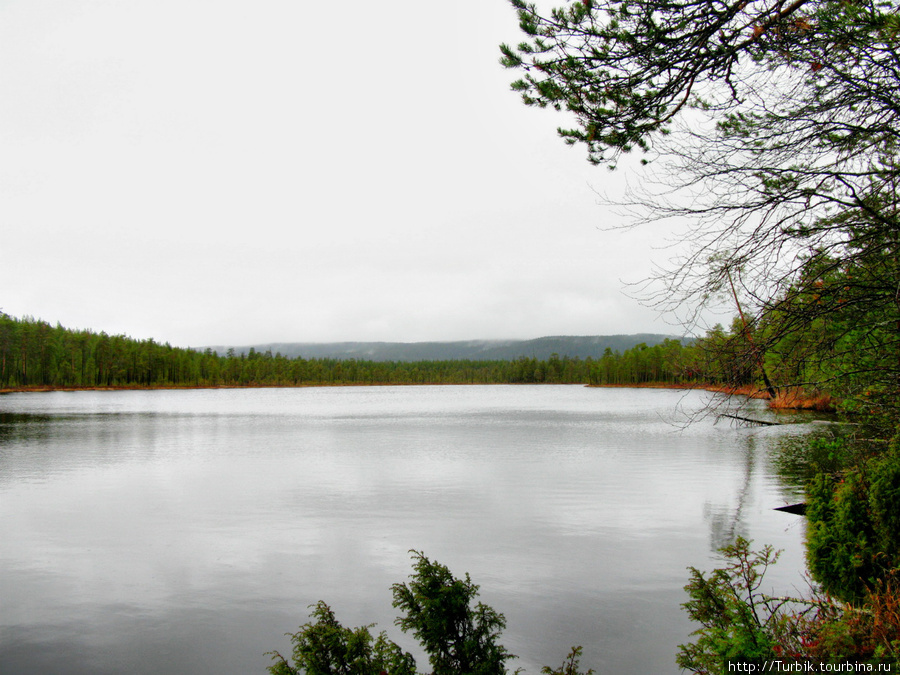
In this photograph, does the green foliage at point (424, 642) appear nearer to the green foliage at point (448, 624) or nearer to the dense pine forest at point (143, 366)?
the green foliage at point (448, 624)

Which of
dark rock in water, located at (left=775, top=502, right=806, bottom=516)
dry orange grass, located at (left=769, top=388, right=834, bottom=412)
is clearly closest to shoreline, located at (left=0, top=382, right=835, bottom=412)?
dry orange grass, located at (left=769, top=388, right=834, bottom=412)

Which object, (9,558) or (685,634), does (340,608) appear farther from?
(9,558)

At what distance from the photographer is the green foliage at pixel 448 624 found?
4301mm

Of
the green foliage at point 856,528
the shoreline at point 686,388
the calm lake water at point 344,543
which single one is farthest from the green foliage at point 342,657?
the green foliage at point 856,528

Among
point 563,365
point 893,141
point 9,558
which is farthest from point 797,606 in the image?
point 563,365

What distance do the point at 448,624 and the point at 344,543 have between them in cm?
632

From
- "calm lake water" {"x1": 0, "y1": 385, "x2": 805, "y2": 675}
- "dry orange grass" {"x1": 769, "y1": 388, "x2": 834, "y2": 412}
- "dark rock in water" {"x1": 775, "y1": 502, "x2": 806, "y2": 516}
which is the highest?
"dry orange grass" {"x1": 769, "y1": 388, "x2": 834, "y2": 412}

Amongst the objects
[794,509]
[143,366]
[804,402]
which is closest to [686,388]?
[794,509]

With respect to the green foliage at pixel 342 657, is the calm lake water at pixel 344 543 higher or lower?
lower

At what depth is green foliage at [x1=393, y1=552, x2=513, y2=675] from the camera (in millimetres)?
4301

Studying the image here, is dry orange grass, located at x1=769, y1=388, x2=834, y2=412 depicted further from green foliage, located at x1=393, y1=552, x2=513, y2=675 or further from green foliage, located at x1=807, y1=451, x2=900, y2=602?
green foliage, located at x1=393, y1=552, x2=513, y2=675

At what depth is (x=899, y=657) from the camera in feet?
10.1

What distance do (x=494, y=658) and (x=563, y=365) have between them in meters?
192

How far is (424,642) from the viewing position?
4.46m
